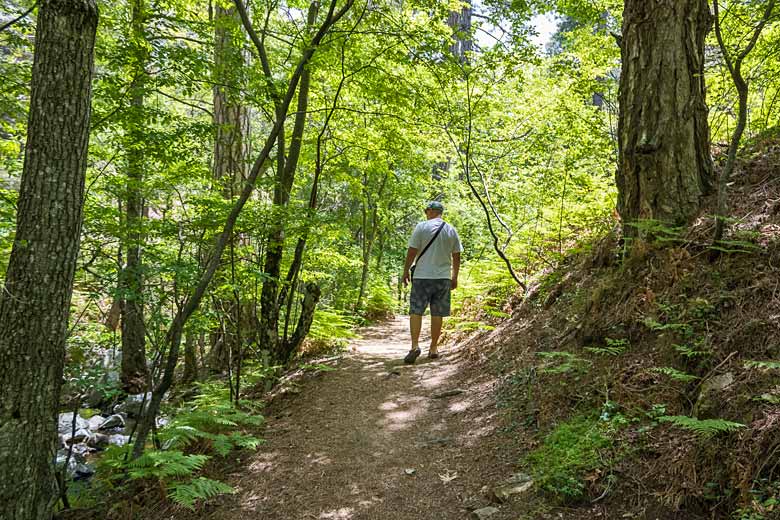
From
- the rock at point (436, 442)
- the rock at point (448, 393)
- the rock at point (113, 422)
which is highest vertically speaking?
the rock at point (448, 393)

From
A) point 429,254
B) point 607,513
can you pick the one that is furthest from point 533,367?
point 429,254

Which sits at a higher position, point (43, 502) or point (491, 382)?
point (491, 382)

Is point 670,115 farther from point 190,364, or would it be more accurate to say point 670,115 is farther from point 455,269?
point 190,364

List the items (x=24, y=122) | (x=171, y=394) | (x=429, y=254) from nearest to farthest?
(x=24, y=122), (x=429, y=254), (x=171, y=394)

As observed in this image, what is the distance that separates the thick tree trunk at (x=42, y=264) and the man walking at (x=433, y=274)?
4.29 m

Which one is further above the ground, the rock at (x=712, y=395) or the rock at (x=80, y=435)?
the rock at (x=712, y=395)

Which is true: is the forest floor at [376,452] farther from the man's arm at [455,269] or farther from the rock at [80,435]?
the rock at [80,435]

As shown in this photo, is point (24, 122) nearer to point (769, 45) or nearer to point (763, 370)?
point (763, 370)

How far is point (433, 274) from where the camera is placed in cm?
662

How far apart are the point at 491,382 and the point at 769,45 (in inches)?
225

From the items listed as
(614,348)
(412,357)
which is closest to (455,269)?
(412,357)

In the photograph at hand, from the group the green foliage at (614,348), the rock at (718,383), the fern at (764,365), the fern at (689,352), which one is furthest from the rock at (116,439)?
the fern at (764,365)

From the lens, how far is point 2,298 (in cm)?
323

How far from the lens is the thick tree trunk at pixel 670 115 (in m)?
4.23
